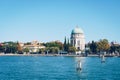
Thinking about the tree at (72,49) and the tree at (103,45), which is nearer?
the tree at (103,45)

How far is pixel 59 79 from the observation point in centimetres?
4919

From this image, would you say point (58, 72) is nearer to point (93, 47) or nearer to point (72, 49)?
point (93, 47)

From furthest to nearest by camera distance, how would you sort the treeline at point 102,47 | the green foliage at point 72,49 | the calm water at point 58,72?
the green foliage at point 72,49 → the treeline at point 102,47 → the calm water at point 58,72

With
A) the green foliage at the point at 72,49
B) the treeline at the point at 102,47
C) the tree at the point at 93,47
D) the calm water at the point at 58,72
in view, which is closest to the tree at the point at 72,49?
the green foliage at the point at 72,49

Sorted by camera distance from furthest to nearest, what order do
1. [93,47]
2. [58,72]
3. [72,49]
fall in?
[72,49], [93,47], [58,72]

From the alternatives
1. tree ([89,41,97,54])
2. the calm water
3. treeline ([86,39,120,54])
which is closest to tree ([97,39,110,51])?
treeline ([86,39,120,54])

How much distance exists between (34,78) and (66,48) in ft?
438

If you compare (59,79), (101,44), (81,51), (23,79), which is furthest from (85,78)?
(81,51)

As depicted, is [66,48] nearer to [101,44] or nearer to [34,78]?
[101,44]

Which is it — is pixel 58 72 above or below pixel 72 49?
below

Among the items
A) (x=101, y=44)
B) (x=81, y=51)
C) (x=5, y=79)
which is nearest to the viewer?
(x=5, y=79)

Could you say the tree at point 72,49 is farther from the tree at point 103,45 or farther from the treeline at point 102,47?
the tree at point 103,45

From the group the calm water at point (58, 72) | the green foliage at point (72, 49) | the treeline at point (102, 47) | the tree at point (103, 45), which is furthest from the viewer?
the green foliage at point (72, 49)

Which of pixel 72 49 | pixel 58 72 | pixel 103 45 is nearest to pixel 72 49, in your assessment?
pixel 72 49
